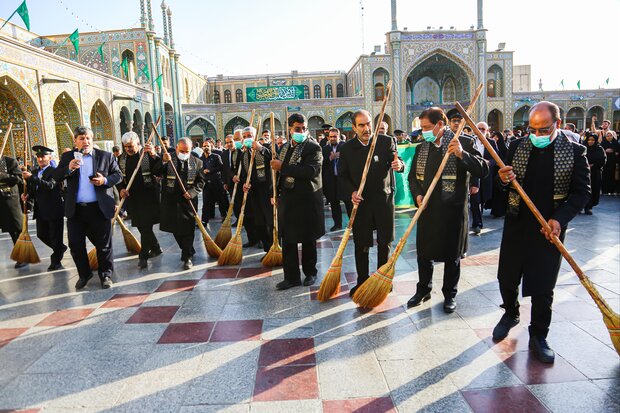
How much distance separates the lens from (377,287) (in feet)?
11.3

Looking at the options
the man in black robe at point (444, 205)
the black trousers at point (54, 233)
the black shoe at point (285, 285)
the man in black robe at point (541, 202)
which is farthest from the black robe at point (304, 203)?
the black trousers at point (54, 233)

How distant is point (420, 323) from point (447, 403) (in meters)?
1.03

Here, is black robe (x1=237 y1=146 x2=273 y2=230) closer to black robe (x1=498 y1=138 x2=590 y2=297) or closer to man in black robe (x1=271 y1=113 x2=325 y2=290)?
man in black robe (x1=271 y1=113 x2=325 y2=290)

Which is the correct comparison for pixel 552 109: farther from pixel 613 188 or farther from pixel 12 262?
pixel 613 188

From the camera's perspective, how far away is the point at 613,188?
1016 cm

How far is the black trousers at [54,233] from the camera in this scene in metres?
5.30

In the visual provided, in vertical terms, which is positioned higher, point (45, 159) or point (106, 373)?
point (45, 159)

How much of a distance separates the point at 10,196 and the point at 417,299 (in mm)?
5250

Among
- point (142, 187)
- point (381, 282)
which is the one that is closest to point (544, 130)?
point (381, 282)

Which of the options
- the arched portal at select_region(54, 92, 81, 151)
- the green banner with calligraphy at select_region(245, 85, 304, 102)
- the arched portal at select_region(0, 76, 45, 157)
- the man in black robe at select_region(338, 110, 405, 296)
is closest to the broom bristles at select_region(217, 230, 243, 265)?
A: the man in black robe at select_region(338, 110, 405, 296)

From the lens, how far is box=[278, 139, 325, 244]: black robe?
4.14 metres

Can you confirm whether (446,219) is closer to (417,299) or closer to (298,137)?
(417,299)

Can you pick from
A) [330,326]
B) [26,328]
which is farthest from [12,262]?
[330,326]

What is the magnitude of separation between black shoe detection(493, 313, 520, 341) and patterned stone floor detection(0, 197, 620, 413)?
2.3 inches
